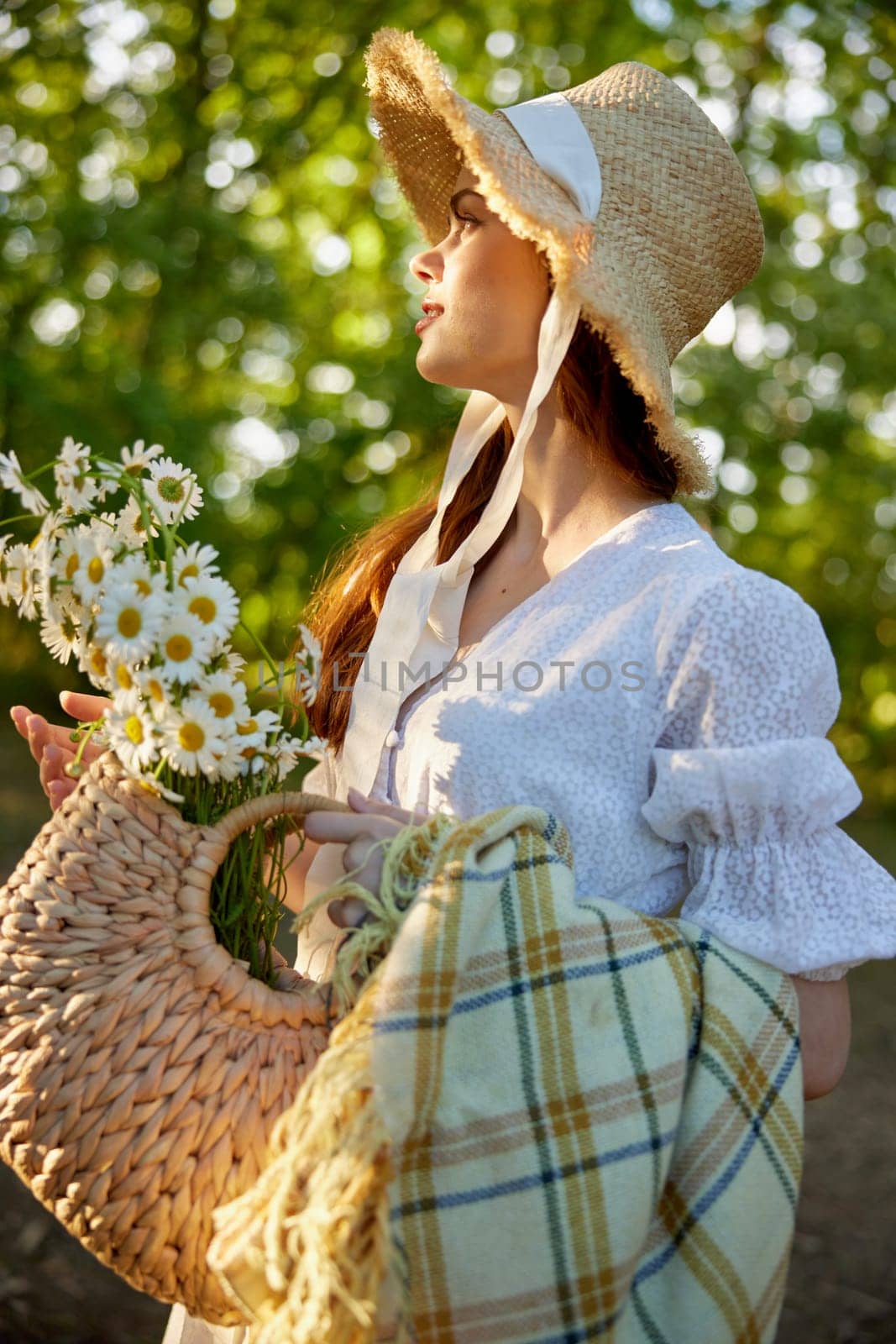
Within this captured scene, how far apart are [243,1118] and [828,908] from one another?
25.8 inches

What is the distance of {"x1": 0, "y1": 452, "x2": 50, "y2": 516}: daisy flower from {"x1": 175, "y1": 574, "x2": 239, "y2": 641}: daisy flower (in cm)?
Answer: 16

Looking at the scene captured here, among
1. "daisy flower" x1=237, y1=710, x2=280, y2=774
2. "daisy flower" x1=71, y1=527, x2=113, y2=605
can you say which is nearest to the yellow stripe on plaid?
"daisy flower" x1=237, y1=710, x2=280, y2=774

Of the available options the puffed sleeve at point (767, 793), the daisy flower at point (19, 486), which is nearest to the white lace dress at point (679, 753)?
the puffed sleeve at point (767, 793)

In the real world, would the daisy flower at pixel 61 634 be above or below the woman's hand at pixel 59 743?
above

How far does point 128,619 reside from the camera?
1.19 metres

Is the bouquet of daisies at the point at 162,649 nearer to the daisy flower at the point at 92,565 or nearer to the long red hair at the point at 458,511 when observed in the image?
the daisy flower at the point at 92,565

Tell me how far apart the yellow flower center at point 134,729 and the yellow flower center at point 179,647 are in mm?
74

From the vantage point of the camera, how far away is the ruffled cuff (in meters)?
1.31

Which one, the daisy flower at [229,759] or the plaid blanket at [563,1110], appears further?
the daisy flower at [229,759]

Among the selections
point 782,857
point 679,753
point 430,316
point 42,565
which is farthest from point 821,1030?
point 430,316

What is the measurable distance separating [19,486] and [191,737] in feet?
0.98

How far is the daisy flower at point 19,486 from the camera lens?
120 centimetres

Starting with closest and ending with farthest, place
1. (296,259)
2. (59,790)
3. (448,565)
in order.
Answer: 1. (59,790)
2. (448,565)
3. (296,259)

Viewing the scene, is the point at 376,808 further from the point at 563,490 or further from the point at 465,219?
the point at 465,219
